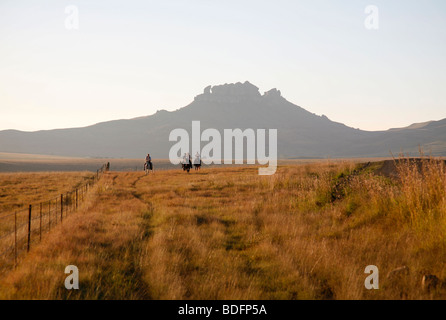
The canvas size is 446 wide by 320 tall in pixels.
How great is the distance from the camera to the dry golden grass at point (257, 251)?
17.1 feet

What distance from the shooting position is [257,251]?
7145 millimetres

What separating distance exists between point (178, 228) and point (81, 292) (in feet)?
13.8

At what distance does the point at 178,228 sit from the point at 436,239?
20.2 feet

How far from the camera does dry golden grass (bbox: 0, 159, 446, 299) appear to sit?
5.22 m

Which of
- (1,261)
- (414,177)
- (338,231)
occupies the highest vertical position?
(414,177)

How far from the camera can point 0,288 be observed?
17.2 ft
